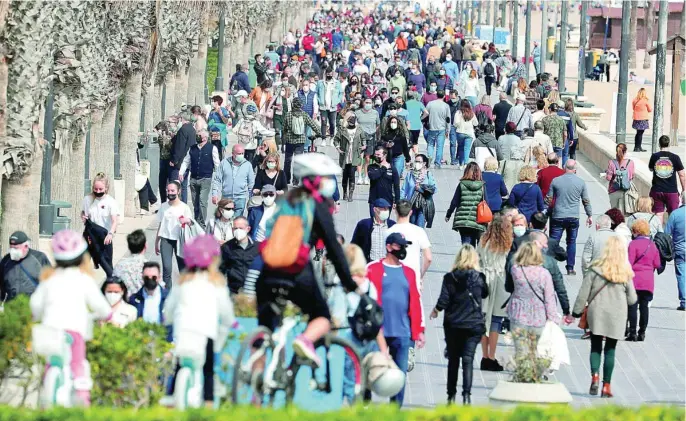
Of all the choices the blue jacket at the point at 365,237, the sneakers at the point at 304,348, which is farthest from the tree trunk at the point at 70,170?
the sneakers at the point at 304,348

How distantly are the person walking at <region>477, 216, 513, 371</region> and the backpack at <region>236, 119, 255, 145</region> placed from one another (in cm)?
1185

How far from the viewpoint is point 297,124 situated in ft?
97.7

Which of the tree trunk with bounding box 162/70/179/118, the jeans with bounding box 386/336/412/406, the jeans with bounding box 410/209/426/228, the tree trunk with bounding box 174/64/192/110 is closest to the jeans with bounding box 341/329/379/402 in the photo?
the jeans with bounding box 386/336/412/406

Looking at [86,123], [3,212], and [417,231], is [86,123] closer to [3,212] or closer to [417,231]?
[3,212]

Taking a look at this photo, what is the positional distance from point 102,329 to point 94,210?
8.57m

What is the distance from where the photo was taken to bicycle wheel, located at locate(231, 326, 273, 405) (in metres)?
11.0

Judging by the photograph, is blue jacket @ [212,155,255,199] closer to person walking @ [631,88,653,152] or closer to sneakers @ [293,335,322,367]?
sneakers @ [293,335,322,367]

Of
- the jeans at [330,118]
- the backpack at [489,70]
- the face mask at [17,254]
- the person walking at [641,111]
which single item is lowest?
the face mask at [17,254]

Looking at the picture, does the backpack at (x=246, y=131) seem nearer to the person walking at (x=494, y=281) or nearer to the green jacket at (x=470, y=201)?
the green jacket at (x=470, y=201)

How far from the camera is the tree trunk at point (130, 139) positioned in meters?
28.6

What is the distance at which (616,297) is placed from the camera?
16.0 meters

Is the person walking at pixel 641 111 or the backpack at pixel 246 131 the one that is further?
the person walking at pixel 641 111

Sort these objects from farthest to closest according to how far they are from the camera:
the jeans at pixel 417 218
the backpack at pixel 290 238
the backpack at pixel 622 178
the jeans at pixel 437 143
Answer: the jeans at pixel 437 143, the backpack at pixel 622 178, the jeans at pixel 417 218, the backpack at pixel 290 238

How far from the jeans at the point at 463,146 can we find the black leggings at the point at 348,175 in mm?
3747
